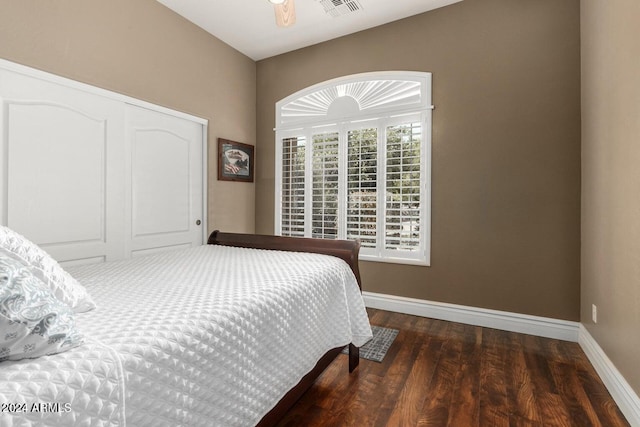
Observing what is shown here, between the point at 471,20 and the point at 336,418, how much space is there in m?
3.29

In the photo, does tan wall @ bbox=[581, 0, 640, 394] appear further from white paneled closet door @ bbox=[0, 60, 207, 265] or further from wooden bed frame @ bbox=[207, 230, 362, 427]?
white paneled closet door @ bbox=[0, 60, 207, 265]

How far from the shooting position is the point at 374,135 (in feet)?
10.9

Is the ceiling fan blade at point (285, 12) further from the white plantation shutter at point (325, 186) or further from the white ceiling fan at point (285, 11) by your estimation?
the white plantation shutter at point (325, 186)

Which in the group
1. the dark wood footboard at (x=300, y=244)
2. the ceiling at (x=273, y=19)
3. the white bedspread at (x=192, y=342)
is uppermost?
the ceiling at (x=273, y=19)

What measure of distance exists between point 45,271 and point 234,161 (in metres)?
2.81

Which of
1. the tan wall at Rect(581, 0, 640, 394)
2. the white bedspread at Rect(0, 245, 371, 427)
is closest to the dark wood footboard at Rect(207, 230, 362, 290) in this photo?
the white bedspread at Rect(0, 245, 371, 427)

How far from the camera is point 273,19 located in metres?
3.21

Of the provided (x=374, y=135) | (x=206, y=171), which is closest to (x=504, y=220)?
(x=374, y=135)

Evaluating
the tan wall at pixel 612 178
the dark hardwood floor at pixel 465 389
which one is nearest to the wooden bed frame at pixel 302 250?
the dark hardwood floor at pixel 465 389

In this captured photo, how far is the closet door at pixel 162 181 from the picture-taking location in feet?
9.17

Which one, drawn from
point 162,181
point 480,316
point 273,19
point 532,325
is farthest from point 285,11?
point 532,325

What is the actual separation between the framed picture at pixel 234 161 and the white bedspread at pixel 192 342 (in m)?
1.83

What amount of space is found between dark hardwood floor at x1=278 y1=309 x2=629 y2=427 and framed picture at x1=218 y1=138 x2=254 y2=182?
2.39 m

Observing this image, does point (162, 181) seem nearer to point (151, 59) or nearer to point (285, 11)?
point (151, 59)
